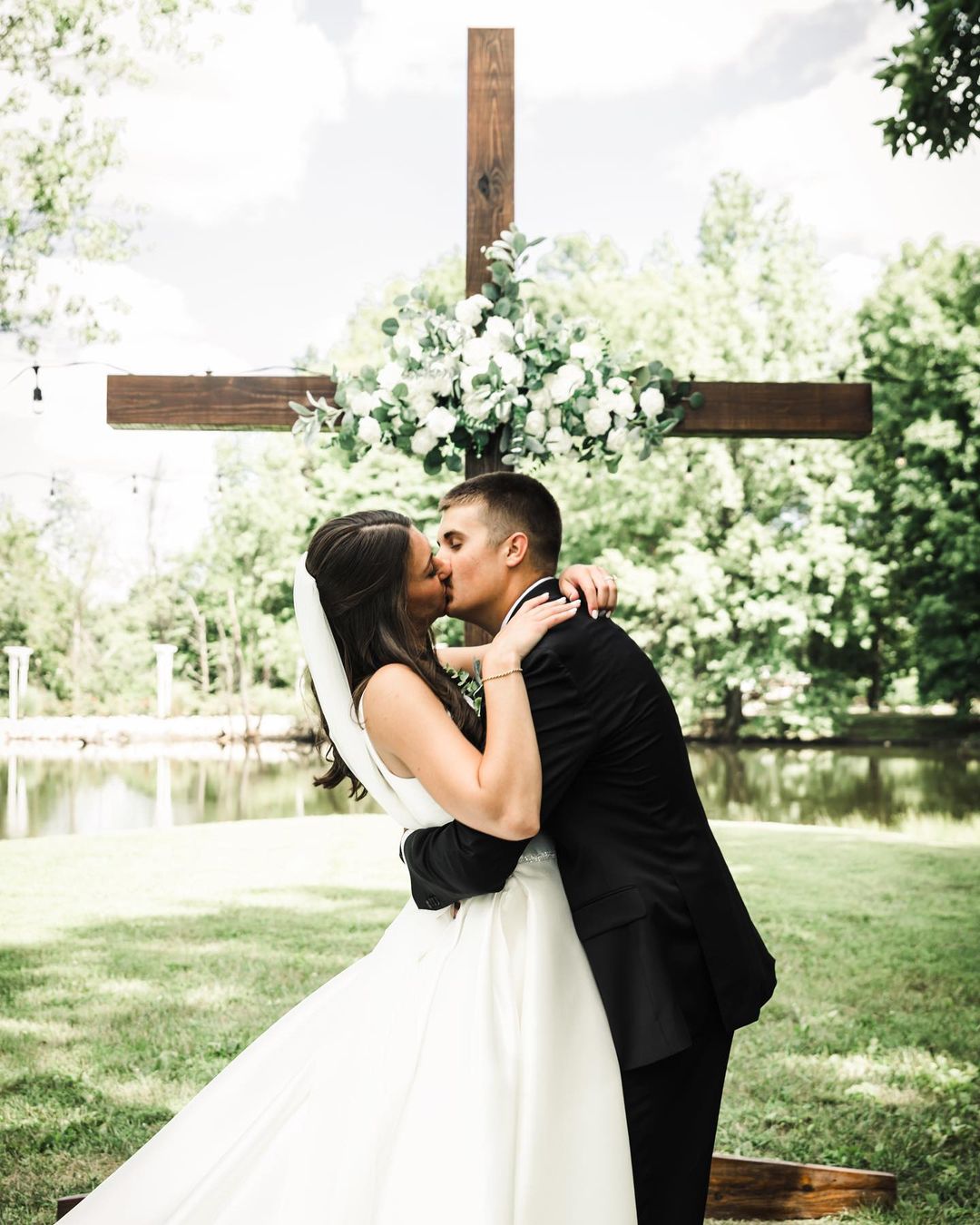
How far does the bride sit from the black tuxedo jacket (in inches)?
2.6

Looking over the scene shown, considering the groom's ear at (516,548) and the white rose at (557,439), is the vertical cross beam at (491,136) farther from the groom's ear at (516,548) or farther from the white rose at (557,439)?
the groom's ear at (516,548)

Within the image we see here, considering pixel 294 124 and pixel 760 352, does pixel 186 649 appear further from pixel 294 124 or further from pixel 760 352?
pixel 760 352

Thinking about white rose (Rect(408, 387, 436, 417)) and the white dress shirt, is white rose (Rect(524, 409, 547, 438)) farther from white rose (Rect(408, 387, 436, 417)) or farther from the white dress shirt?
the white dress shirt

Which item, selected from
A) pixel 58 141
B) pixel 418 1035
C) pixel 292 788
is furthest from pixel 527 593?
pixel 292 788

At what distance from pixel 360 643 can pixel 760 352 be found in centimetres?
2070

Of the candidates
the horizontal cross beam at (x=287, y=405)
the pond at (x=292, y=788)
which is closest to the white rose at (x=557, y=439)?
the horizontal cross beam at (x=287, y=405)

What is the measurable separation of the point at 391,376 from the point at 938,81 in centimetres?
377

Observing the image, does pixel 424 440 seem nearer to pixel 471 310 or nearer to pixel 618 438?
pixel 471 310

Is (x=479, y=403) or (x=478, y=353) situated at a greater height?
(x=478, y=353)

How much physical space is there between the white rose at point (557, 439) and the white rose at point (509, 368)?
206 mm

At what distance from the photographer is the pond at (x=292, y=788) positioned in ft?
49.4

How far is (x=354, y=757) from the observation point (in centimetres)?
277

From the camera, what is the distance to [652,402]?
4164 millimetres

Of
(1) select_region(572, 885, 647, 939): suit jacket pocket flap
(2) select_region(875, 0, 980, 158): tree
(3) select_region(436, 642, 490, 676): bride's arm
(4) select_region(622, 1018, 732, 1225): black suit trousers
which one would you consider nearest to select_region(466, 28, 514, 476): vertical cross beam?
(3) select_region(436, 642, 490, 676): bride's arm
